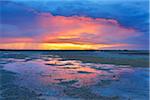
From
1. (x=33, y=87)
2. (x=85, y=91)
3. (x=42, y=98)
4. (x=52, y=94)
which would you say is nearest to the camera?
(x=42, y=98)

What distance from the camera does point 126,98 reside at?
13.6 metres

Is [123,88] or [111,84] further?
[111,84]

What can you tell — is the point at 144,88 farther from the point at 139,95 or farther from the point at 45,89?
the point at 45,89

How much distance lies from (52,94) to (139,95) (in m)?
4.41

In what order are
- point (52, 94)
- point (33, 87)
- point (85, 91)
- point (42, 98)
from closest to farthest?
1. point (42, 98)
2. point (52, 94)
3. point (85, 91)
4. point (33, 87)

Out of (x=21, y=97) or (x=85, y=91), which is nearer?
(x=21, y=97)

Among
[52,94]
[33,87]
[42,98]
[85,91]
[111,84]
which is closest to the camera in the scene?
[42,98]

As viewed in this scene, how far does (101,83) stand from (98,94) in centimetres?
412

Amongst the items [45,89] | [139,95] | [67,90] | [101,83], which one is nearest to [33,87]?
[45,89]

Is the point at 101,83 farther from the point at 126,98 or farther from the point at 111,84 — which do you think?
the point at 126,98

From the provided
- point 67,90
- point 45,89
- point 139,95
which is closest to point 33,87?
point 45,89

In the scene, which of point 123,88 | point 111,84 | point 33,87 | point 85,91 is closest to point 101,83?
point 111,84

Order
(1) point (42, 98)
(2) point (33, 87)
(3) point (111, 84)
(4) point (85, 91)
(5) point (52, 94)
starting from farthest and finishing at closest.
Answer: (3) point (111, 84), (2) point (33, 87), (4) point (85, 91), (5) point (52, 94), (1) point (42, 98)

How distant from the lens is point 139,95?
46.3ft
